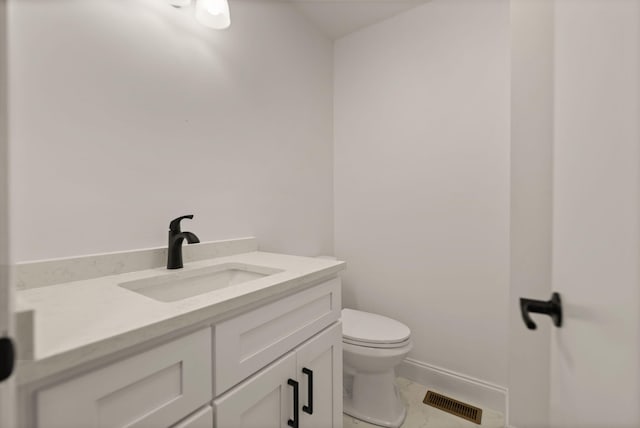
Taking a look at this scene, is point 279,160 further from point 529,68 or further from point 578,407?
point 578,407

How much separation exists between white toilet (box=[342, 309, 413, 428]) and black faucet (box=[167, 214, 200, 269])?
87 centimetres

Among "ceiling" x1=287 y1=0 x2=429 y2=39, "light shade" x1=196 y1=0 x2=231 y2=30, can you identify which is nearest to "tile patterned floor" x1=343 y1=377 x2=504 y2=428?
"light shade" x1=196 y1=0 x2=231 y2=30

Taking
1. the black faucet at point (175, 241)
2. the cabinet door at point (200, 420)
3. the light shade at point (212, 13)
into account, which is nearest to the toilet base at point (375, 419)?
the cabinet door at point (200, 420)

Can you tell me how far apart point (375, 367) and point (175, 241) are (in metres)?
1.09

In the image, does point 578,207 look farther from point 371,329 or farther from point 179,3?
point 179,3

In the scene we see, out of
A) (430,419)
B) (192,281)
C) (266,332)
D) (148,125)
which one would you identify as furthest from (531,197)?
(430,419)

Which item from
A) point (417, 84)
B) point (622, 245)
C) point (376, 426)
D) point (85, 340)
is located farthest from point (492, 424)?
point (417, 84)

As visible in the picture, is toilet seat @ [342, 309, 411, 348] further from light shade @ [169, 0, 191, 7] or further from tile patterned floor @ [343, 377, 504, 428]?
light shade @ [169, 0, 191, 7]

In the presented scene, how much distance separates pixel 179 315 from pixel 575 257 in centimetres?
71

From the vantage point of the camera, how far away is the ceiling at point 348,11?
5.47 ft

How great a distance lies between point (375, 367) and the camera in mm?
1346

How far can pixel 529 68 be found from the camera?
597 mm

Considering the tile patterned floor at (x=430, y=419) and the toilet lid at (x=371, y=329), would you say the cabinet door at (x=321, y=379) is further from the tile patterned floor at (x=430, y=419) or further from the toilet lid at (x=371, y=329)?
the tile patterned floor at (x=430, y=419)

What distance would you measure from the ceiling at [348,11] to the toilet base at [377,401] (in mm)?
2118
